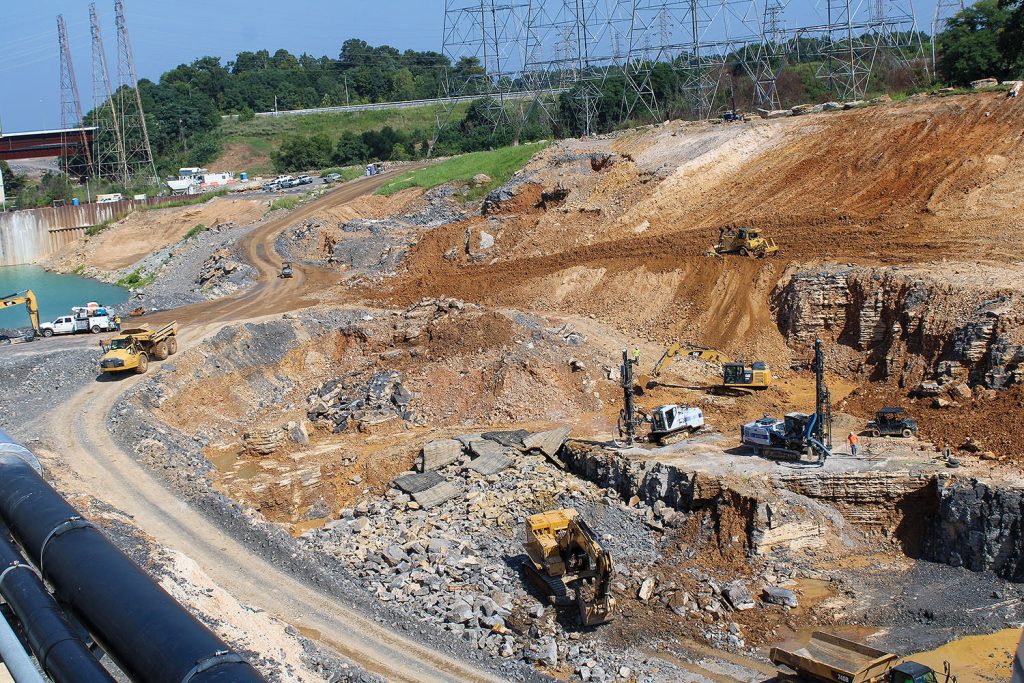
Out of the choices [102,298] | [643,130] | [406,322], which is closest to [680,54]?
[643,130]

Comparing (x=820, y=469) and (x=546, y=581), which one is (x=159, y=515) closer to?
(x=546, y=581)

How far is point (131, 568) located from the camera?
21.3 feet

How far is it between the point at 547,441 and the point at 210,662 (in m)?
25.1

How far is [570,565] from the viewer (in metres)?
22.4

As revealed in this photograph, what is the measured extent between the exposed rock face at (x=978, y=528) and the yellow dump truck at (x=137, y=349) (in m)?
27.3

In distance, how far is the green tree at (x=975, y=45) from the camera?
5131 cm

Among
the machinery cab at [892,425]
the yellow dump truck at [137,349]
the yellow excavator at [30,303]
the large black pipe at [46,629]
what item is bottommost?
the machinery cab at [892,425]

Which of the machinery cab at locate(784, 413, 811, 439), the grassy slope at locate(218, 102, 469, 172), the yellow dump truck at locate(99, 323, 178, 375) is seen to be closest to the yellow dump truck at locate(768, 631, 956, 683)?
the machinery cab at locate(784, 413, 811, 439)

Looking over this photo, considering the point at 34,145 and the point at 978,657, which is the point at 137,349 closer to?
the point at 978,657

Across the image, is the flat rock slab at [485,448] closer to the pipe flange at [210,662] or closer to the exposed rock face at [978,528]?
the exposed rock face at [978,528]

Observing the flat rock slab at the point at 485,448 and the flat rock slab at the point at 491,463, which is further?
the flat rock slab at the point at 485,448

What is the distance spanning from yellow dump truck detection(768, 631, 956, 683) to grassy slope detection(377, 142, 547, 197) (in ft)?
138

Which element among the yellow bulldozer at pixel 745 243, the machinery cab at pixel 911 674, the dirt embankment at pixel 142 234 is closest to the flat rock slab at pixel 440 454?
the machinery cab at pixel 911 674

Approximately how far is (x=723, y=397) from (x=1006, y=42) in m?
30.2
